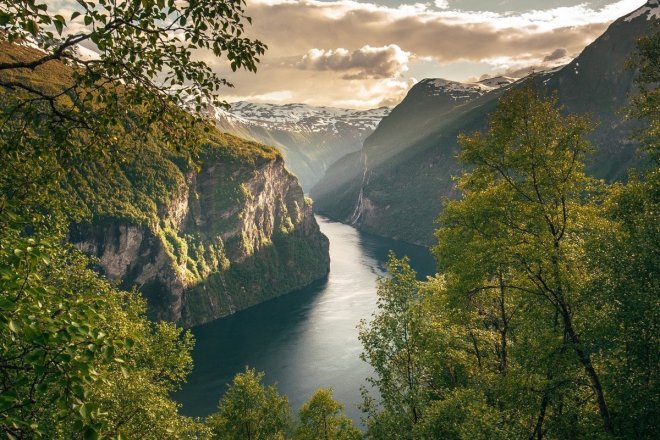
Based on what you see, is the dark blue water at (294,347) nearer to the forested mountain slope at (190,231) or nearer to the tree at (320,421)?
the forested mountain slope at (190,231)

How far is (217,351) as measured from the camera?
342ft

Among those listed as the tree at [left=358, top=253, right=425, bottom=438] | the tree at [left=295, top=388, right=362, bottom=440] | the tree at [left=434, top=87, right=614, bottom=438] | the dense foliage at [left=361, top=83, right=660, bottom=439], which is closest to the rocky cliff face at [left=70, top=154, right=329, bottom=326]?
the tree at [left=295, top=388, right=362, bottom=440]

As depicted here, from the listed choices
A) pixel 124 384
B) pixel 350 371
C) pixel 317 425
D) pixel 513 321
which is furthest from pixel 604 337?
pixel 350 371

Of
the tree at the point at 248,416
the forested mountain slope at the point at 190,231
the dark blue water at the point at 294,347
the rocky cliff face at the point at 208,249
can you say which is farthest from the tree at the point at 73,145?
the rocky cliff face at the point at 208,249

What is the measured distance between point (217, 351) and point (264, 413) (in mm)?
68792

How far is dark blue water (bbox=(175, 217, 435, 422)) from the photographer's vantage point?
79875 mm

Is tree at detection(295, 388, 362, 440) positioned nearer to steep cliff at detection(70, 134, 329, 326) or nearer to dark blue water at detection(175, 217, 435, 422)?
dark blue water at detection(175, 217, 435, 422)

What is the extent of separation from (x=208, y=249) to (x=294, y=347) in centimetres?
7286

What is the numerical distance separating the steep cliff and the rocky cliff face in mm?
321

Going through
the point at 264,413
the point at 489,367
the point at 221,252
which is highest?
the point at 489,367

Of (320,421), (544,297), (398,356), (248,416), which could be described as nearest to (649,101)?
(544,297)

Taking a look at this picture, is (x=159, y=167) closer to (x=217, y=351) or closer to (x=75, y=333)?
(x=217, y=351)

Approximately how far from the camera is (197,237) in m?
158

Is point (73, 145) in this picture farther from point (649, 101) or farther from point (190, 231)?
point (190, 231)
